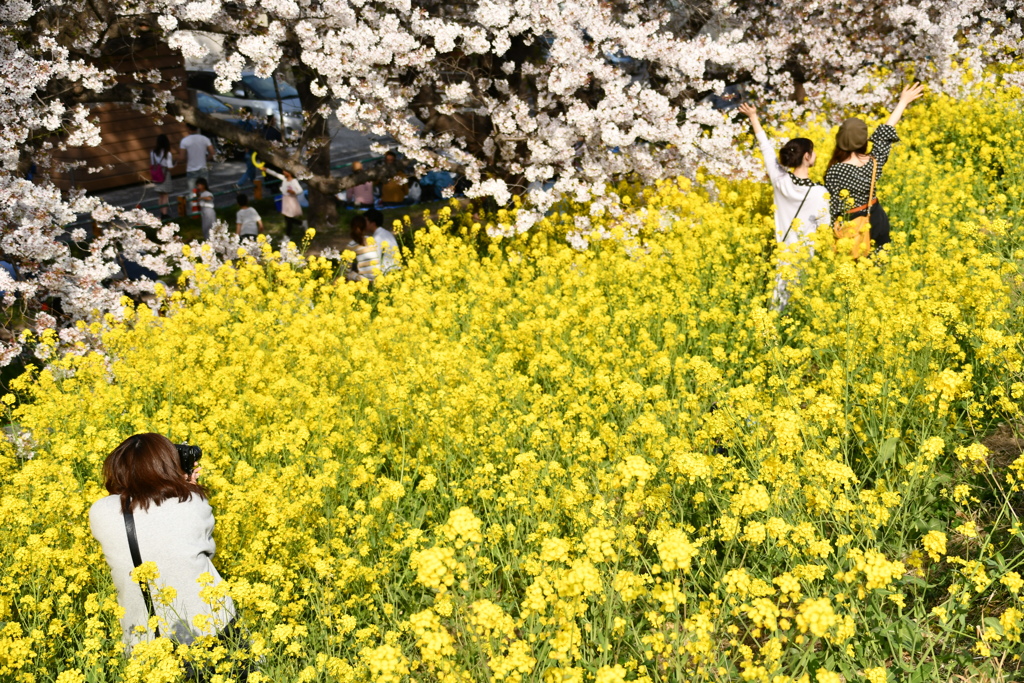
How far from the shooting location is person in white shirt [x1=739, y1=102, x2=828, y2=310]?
7.10 meters

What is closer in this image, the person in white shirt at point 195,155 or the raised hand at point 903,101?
the raised hand at point 903,101

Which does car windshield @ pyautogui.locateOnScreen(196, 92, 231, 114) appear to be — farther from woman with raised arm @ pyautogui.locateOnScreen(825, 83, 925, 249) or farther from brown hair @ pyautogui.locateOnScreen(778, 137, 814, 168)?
woman with raised arm @ pyautogui.locateOnScreen(825, 83, 925, 249)

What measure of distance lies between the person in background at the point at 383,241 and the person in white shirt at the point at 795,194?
4.15 m

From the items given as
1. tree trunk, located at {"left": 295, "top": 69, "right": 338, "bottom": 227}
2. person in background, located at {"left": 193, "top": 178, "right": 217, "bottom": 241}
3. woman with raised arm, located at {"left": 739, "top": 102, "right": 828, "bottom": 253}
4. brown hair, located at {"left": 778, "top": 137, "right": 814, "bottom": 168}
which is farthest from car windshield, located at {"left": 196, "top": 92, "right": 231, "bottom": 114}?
brown hair, located at {"left": 778, "top": 137, "right": 814, "bottom": 168}

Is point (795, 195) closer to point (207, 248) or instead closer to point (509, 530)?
point (509, 530)

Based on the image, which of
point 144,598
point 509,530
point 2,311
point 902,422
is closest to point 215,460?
point 144,598

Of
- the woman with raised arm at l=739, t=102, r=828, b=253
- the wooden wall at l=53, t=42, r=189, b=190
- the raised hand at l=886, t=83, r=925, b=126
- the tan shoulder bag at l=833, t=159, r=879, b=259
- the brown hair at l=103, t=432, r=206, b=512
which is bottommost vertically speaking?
the wooden wall at l=53, t=42, r=189, b=190

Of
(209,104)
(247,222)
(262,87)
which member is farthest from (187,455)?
(262,87)

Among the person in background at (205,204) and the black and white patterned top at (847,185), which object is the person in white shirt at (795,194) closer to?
the black and white patterned top at (847,185)

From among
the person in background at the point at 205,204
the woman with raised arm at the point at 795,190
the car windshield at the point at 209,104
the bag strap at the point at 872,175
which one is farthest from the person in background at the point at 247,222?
the car windshield at the point at 209,104

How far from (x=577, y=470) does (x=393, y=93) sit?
5.51 m

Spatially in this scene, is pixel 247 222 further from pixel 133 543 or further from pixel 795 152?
pixel 133 543

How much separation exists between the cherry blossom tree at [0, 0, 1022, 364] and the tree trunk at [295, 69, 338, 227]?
0.15 ft

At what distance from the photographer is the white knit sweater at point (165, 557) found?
3.81 meters
